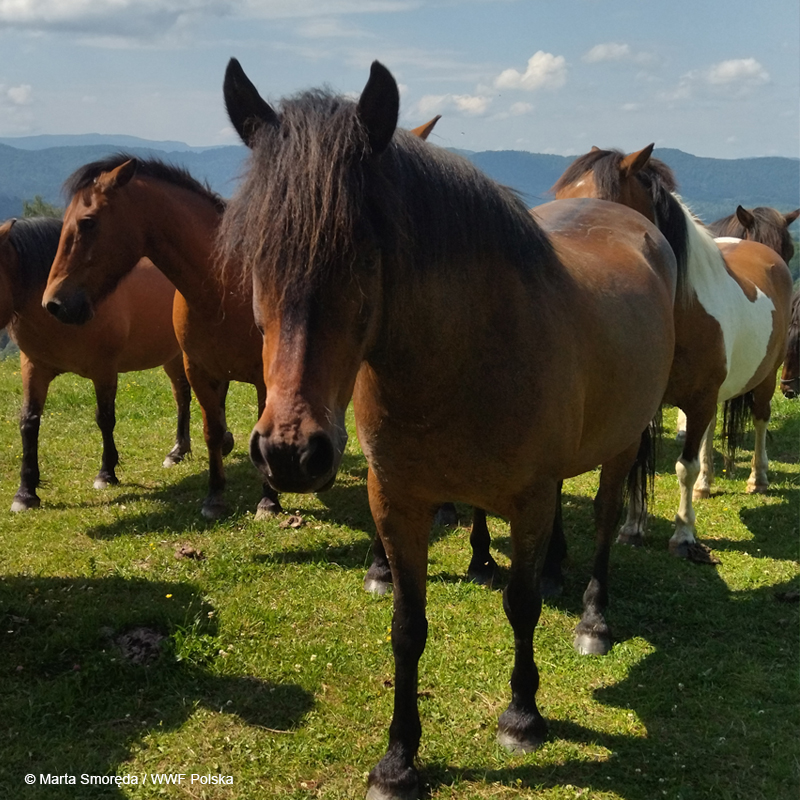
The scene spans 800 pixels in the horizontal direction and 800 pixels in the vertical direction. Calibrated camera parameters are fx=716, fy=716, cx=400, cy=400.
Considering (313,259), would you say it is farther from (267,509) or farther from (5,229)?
(5,229)

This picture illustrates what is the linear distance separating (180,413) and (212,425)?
1862 mm

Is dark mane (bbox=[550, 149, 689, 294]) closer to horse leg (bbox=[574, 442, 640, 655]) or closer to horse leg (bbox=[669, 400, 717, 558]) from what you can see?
horse leg (bbox=[669, 400, 717, 558])

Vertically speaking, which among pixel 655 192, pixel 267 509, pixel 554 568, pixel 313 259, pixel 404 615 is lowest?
pixel 267 509

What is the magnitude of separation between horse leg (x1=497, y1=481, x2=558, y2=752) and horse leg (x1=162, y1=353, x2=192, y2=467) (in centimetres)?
513

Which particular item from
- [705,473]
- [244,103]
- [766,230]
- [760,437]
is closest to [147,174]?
[244,103]

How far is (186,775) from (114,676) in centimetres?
83

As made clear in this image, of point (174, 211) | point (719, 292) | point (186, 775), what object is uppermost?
point (174, 211)

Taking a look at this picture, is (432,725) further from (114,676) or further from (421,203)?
(421,203)

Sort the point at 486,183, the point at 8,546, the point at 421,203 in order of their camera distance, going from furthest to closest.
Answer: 1. the point at 8,546
2. the point at 486,183
3. the point at 421,203

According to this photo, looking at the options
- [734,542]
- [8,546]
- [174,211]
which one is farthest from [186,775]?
[734,542]

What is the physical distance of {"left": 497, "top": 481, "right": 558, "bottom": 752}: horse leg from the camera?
2.90 meters

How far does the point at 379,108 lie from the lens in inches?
78.7

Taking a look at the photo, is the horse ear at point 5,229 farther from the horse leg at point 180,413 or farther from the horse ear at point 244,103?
the horse ear at point 244,103

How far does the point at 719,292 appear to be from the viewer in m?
5.28
